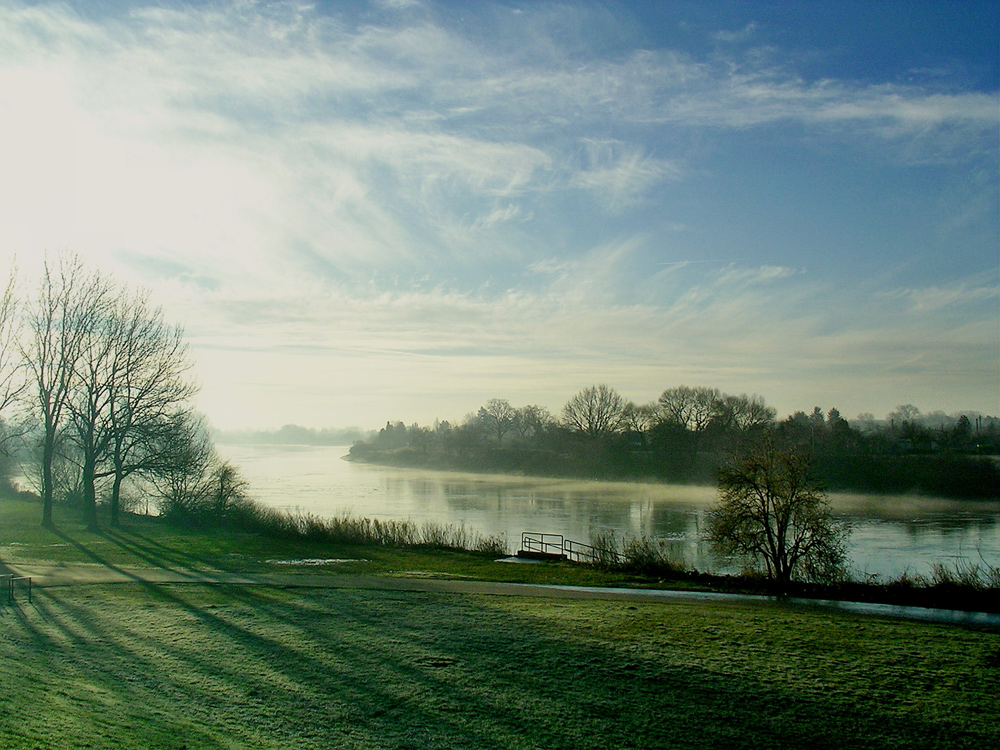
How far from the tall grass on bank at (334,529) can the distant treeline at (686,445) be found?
33215 millimetres

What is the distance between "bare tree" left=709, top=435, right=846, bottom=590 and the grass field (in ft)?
40.7

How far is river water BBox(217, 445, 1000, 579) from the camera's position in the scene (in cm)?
3303

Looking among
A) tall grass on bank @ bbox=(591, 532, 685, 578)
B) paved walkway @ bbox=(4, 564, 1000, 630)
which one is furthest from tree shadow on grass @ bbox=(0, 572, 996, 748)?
tall grass on bank @ bbox=(591, 532, 685, 578)

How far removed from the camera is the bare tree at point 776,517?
2644 centimetres

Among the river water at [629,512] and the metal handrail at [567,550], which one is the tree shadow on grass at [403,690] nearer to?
the metal handrail at [567,550]

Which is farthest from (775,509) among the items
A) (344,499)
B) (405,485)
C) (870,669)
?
(405,485)

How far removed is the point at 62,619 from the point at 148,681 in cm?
459

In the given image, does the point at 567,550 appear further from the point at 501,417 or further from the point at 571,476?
the point at 501,417

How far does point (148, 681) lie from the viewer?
9094 mm

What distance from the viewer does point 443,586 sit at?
687 inches

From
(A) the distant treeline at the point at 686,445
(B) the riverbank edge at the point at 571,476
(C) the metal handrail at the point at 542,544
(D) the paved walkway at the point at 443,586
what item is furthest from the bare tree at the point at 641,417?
(D) the paved walkway at the point at 443,586

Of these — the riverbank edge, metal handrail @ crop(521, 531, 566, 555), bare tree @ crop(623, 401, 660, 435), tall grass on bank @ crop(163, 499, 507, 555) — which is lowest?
metal handrail @ crop(521, 531, 566, 555)

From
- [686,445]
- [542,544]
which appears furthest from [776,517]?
[686,445]

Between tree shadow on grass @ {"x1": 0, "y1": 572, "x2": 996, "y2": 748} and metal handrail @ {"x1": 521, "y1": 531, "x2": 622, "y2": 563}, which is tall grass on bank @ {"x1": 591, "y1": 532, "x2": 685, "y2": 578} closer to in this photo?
metal handrail @ {"x1": 521, "y1": 531, "x2": 622, "y2": 563}
